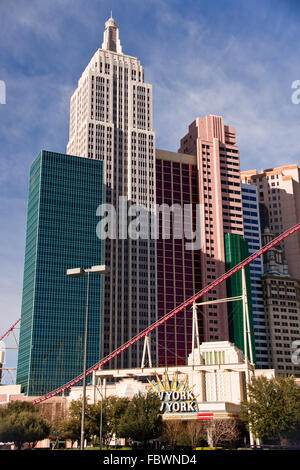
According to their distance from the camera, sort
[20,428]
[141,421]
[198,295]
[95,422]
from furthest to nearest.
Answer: [198,295] → [95,422] → [20,428] → [141,421]

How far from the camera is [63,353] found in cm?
16712

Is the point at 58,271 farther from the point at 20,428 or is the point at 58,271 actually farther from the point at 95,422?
the point at 20,428

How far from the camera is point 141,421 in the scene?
84562 mm

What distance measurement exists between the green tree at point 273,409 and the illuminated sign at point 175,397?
13732mm

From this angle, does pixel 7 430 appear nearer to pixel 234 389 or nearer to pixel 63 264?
pixel 234 389

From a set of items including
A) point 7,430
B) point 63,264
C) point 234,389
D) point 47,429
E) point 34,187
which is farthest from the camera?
point 34,187

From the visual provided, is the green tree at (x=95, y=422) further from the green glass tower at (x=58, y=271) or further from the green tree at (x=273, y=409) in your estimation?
the green glass tower at (x=58, y=271)

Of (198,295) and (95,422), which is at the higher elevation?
(198,295)

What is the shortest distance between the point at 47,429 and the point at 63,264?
87.7 meters

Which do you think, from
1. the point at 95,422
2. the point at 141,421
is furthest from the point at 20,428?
the point at 141,421

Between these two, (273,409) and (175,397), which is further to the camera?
(175,397)

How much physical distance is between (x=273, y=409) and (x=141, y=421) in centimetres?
2086

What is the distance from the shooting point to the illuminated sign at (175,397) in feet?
334
